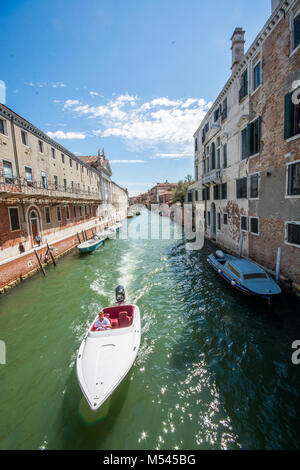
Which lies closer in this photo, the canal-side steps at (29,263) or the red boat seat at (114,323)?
the red boat seat at (114,323)

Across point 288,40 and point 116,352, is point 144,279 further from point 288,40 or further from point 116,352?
point 288,40

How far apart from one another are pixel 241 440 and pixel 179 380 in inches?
62.8

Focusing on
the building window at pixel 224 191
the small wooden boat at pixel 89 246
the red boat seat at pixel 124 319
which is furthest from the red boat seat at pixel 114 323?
the building window at pixel 224 191

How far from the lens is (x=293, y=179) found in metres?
8.06

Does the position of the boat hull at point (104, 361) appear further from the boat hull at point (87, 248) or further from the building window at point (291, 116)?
the boat hull at point (87, 248)

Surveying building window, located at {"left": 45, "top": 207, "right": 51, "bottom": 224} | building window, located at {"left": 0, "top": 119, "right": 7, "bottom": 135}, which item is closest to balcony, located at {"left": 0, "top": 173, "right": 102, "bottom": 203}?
building window, located at {"left": 45, "top": 207, "right": 51, "bottom": 224}

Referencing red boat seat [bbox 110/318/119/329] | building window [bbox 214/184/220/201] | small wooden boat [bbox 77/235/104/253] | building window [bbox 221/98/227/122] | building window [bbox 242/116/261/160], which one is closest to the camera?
red boat seat [bbox 110/318/119/329]

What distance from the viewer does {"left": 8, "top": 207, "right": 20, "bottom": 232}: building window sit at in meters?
12.7

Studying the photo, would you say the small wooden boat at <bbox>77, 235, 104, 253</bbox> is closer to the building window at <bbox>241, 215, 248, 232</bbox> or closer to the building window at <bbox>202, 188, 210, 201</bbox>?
the building window at <bbox>202, 188, 210, 201</bbox>

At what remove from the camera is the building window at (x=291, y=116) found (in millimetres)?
7816

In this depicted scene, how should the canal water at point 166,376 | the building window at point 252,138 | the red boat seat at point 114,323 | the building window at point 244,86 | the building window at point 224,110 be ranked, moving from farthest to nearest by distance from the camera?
the building window at point 224,110
the building window at point 244,86
the building window at point 252,138
the red boat seat at point 114,323
the canal water at point 166,376

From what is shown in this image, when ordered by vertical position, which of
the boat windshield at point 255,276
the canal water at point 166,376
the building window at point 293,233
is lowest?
the canal water at point 166,376

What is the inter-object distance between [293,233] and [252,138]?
235 inches

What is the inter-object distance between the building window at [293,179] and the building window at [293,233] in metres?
1.27
